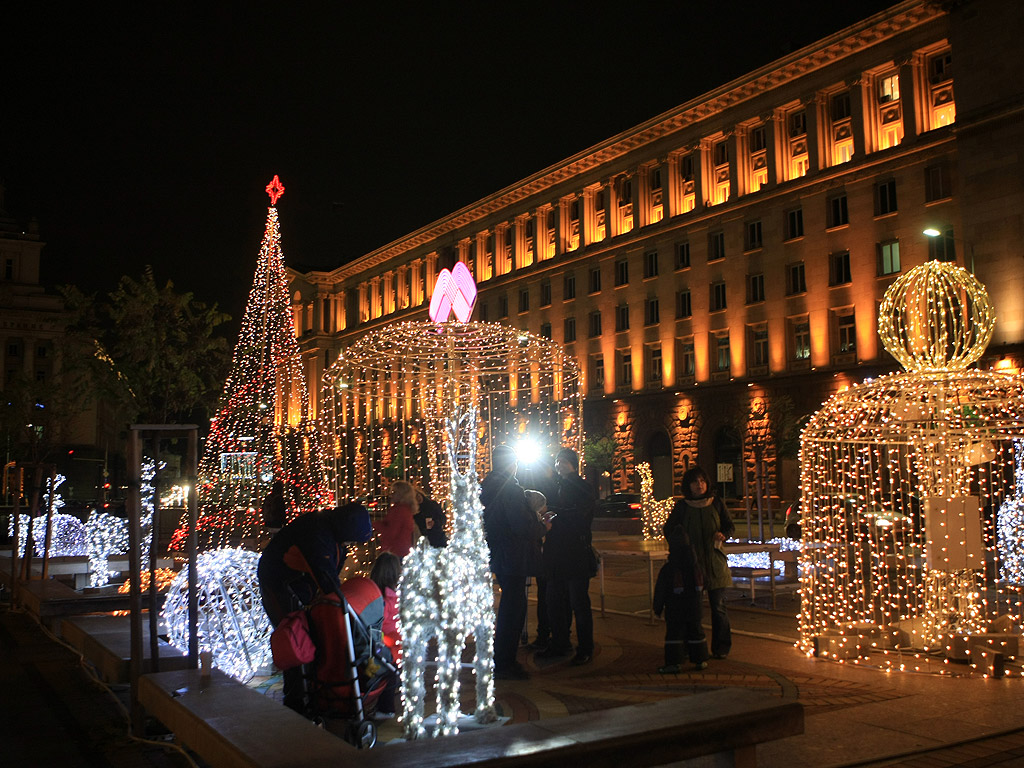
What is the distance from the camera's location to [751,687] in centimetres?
717

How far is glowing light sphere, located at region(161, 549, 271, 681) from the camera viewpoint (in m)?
7.00

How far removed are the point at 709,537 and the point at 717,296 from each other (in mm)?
36097

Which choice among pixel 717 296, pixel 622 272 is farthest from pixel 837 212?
pixel 622 272

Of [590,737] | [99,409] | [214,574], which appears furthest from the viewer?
[99,409]

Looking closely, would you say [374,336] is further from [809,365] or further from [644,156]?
[644,156]

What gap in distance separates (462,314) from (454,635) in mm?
5862

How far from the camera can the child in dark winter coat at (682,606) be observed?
7.81 meters

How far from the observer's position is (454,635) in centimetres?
571

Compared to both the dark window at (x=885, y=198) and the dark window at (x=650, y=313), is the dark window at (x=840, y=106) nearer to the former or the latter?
the dark window at (x=885, y=198)

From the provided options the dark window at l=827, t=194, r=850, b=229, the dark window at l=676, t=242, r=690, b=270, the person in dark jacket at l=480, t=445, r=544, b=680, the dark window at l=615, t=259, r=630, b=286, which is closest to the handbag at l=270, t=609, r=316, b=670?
the person in dark jacket at l=480, t=445, r=544, b=680

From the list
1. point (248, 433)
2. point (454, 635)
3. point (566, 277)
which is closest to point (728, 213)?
Result: point (566, 277)

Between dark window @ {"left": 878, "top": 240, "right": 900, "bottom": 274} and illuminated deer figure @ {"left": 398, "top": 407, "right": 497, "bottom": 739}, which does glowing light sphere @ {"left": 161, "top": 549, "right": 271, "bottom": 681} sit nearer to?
illuminated deer figure @ {"left": 398, "top": 407, "right": 497, "bottom": 739}

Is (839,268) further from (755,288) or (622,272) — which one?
(622,272)

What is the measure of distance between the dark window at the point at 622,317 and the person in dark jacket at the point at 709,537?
39.9m
